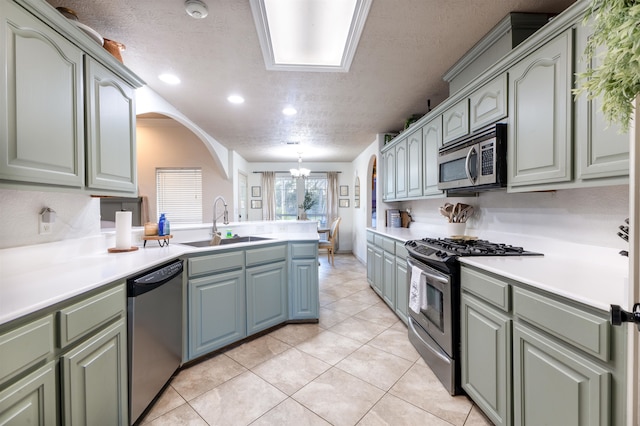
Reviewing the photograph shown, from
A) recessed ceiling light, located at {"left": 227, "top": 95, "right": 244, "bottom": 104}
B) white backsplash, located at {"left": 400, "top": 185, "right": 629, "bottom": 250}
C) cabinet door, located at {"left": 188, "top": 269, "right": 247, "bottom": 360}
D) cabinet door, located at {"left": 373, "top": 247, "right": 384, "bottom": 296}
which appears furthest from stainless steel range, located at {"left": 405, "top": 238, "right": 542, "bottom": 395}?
recessed ceiling light, located at {"left": 227, "top": 95, "right": 244, "bottom": 104}

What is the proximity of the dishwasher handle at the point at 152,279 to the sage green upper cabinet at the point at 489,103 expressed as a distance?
250cm

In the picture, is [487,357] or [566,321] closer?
[566,321]

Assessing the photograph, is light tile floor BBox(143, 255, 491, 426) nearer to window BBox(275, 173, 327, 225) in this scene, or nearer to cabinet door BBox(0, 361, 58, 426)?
cabinet door BBox(0, 361, 58, 426)

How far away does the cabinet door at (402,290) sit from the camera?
2.65 m

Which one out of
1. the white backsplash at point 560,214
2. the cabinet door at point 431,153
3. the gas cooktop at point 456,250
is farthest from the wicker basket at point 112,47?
the white backsplash at point 560,214

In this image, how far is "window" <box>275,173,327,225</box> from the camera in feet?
23.6

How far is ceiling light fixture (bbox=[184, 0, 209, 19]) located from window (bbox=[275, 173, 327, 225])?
219 inches

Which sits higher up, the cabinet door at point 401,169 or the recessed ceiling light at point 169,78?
the recessed ceiling light at point 169,78

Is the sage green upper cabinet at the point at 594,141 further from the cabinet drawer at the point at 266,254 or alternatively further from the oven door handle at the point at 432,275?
the cabinet drawer at the point at 266,254

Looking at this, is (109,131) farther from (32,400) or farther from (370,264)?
(370,264)

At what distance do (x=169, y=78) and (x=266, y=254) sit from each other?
192 centimetres

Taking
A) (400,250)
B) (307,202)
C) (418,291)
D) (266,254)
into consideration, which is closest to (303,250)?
(266,254)

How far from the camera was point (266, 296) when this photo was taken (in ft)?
8.49

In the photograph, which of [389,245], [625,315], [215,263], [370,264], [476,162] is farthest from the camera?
[370,264]
